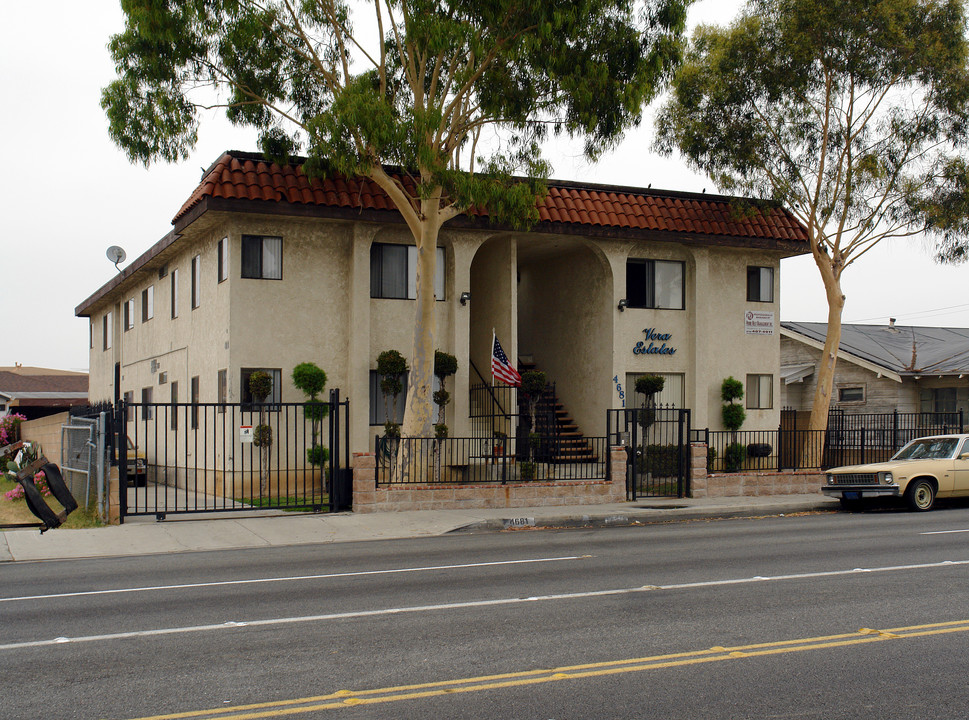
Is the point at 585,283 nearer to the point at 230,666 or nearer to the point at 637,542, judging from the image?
the point at 637,542

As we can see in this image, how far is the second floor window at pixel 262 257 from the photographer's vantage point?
884 inches

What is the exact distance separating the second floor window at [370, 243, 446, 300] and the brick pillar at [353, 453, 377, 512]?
6.21 meters

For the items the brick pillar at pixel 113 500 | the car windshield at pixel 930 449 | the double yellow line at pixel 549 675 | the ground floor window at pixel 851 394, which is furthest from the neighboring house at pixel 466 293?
the double yellow line at pixel 549 675

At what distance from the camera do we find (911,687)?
638 centimetres

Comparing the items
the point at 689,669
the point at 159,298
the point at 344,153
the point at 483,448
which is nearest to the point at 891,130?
the point at 483,448

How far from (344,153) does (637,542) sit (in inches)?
352

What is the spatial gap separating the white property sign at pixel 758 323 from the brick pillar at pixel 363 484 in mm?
13625

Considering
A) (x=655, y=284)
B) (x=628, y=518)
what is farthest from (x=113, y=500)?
(x=655, y=284)

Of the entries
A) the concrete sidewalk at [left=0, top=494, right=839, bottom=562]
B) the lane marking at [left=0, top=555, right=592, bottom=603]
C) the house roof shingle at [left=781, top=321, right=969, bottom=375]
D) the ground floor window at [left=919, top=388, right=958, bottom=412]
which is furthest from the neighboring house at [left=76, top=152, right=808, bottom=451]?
the lane marking at [left=0, top=555, right=592, bottom=603]

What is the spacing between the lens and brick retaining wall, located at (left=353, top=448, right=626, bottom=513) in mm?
18438

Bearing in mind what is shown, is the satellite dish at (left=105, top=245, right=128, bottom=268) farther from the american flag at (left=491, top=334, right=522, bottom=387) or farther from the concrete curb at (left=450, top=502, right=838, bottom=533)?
the concrete curb at (left=450, top=502, right=838, bottom=533)

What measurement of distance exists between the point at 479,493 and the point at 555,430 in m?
7.13

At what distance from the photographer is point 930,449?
20.1 metres

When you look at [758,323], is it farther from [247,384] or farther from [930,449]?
[247,384]
